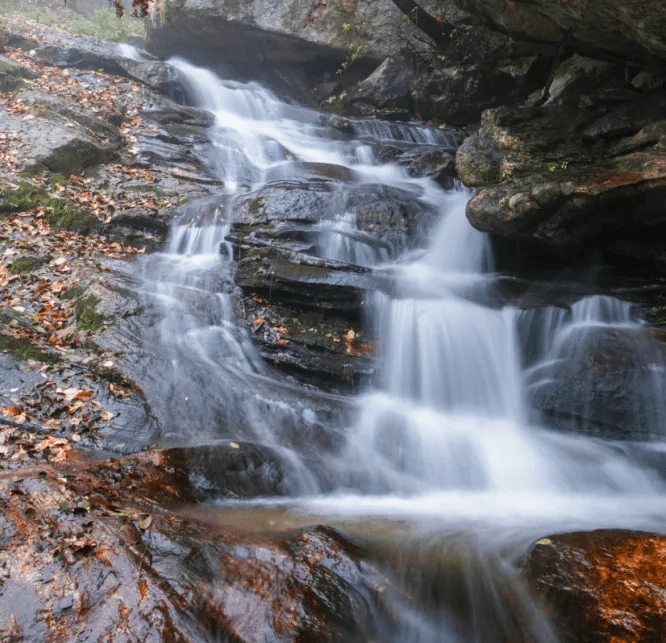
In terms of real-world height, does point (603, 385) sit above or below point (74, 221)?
below

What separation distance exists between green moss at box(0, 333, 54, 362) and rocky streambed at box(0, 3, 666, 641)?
4 cm

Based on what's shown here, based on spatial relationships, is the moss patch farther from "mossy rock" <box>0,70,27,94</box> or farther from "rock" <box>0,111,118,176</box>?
"mossy rock" <box>0,70,27,94</box>

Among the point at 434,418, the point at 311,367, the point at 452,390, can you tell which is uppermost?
the point at 311,367

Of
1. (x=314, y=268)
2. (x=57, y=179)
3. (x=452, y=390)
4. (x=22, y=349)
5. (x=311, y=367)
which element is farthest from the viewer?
(x=57, y=179)

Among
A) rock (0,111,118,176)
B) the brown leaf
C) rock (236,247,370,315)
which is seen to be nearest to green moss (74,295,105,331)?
rock (236,247,370,315)

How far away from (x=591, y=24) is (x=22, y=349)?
24.9 feet

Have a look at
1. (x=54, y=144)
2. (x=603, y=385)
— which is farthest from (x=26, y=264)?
(x=603, y=385)

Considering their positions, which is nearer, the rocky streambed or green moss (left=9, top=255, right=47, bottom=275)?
the rocky streambed

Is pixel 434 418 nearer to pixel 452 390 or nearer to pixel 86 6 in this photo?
pixel 452 390

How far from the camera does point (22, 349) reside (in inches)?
201

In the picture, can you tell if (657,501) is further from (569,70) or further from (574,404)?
(569,70)

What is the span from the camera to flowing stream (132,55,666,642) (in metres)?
3.73

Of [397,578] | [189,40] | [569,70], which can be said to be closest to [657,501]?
[397,578]

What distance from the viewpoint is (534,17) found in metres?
6.90
